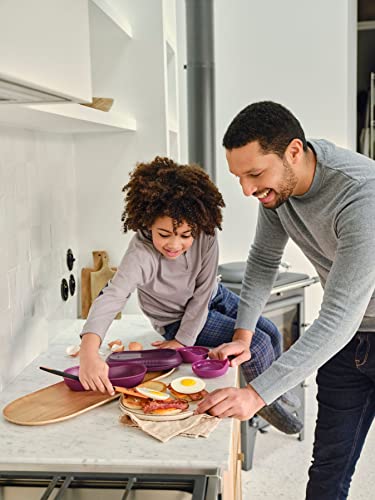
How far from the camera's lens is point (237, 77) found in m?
3.45

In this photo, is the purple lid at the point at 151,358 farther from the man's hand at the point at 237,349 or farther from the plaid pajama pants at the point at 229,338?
the plaid pajama pants at the point at 229,338

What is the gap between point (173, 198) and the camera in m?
1.74

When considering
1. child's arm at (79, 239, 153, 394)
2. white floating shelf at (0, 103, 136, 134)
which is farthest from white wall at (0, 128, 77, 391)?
child's arm at (79, 239, 153, 394)

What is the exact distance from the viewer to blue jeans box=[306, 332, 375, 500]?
1740mm

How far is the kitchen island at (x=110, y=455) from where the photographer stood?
1242 mm

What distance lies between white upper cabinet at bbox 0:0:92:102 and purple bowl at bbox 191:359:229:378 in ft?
2.58

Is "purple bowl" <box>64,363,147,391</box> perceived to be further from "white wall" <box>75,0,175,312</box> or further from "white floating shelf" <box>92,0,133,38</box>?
"white floating shelf" <box>92,0,133,38</box>

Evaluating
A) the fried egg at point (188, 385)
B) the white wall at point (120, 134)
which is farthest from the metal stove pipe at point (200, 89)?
the fried egg at point (188, 385)

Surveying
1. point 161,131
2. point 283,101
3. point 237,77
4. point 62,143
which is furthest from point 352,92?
point 62,143

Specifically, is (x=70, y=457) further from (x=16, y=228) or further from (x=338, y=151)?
(x=338, y=151)

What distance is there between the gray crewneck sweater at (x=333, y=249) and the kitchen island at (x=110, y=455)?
20cm

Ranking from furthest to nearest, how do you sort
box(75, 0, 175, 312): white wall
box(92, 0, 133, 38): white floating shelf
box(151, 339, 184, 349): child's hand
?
1. box(75, 0, 175, 312): white wall
2. box(151, 339, 184, 349): child's hand
3. box(92, 0, 133, 38): white floating shelf

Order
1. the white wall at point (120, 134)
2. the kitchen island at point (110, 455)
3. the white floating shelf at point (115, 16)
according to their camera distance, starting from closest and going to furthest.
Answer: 1. the kitchen island at point (110, 455)
2. the white floating shelf at point (115, 16)
3. the white wall at point (120, 134)

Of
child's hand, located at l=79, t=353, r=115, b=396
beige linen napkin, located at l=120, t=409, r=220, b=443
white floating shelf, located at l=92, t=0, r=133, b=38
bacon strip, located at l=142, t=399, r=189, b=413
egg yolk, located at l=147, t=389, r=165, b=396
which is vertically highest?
white floating shelf, located at l=92, t=0, r=133, b=38
